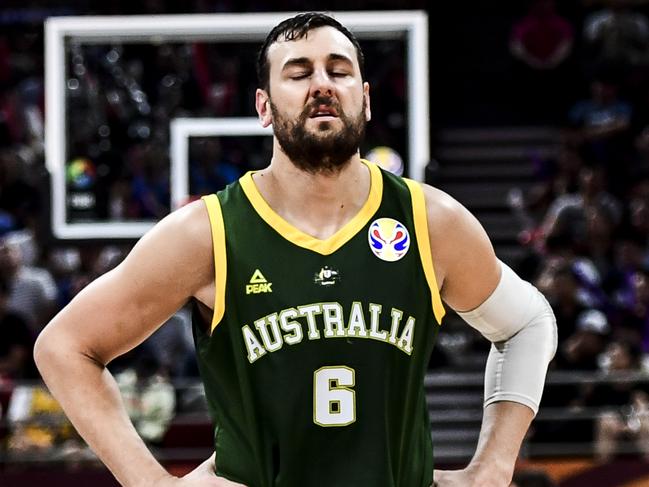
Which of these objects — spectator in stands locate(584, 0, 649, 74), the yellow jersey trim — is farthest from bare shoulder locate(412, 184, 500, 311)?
spectator in stands locate(584, 0, 649, 74)

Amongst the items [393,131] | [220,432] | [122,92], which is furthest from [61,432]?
[220,432]

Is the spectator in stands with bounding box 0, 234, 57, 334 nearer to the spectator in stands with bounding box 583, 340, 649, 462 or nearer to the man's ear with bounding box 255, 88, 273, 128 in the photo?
the spectator in stands with bounding box 583, 340, 649, 462

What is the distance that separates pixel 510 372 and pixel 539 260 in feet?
20.2

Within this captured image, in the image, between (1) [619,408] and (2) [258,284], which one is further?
(1) [619,408]

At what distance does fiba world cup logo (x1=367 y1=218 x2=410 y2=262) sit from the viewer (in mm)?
3189

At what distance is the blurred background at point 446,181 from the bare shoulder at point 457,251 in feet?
6.56

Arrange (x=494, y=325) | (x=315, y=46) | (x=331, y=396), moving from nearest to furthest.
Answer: (x=331, y=396) < (x=315, y=46) < (x=494, y=325)

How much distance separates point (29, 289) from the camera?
964cm

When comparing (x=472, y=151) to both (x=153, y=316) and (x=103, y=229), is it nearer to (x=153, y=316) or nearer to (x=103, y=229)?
(x=103, y=229)

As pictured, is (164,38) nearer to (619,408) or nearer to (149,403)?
(149,403)

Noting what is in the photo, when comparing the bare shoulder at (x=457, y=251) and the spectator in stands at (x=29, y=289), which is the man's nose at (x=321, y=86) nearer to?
the bare shoulder at (x=457, y=251)

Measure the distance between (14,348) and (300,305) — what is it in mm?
6154

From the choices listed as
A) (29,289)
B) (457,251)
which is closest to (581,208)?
(29,289)

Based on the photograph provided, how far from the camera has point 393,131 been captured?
7.85 meters
